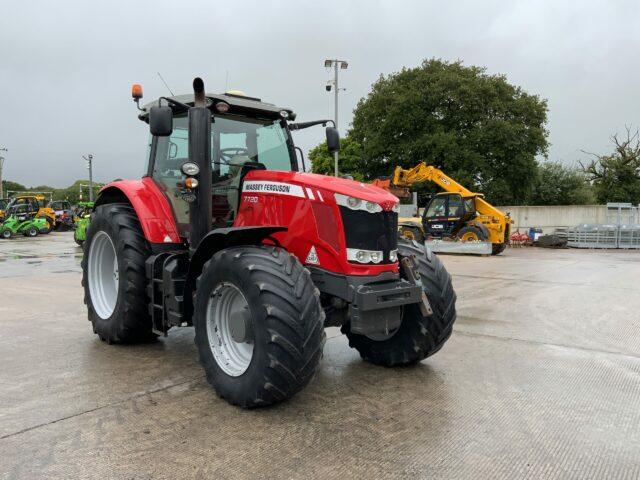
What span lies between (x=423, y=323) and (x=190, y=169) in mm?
2278

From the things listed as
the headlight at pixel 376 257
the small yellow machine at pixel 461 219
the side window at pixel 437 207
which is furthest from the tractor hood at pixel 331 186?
the side window at pixel 437 207

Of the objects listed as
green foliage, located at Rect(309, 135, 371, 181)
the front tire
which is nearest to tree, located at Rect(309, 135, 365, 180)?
green foliage, located at Rect(309, 135, 371, 181)

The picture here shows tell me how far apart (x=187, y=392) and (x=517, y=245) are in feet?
73.9

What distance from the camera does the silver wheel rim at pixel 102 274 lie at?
5652 millimetres

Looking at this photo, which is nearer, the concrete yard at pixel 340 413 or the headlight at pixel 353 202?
the concrete yard at pixel 340 413

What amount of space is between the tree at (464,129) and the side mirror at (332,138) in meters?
29.0

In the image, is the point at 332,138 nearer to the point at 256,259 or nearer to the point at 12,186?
the point at 256,259

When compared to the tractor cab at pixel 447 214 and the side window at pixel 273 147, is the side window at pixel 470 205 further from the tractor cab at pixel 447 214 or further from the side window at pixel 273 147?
the side window at pixel 273 147

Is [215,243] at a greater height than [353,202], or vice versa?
[353,202]

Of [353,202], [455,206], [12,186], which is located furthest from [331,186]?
[12,186]

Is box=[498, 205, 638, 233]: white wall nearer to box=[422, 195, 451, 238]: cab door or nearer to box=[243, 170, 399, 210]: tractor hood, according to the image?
box=[422, 195, 451, 238]: cab door

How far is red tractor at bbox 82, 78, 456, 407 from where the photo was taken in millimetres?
3447

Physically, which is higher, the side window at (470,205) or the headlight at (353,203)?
the side window at (470,205)

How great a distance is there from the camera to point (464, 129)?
35250mm
